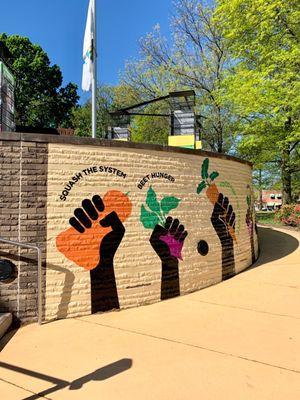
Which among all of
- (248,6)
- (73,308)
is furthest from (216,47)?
(73,308)

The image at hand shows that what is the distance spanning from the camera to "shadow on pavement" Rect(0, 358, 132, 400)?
11.6 ft

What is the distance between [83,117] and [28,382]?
1303 inches

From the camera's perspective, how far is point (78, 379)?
373 centimetres

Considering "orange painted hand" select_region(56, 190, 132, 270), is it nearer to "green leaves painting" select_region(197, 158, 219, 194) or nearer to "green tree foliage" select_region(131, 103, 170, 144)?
"green leaves painting" select_region(197, 158, 219, 194)

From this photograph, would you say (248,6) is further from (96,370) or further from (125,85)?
(96,370)

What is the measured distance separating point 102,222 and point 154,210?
0.99 meters

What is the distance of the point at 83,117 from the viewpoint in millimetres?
35188

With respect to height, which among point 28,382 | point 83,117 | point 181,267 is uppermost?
point 83,117

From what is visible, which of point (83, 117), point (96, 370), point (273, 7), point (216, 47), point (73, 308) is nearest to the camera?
point (96, 370)

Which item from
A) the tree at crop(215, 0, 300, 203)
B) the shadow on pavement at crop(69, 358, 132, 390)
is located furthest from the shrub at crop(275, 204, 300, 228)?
the shadow on pavement at crop(69, 358, 132, 390)

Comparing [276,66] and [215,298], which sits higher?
[276,66]

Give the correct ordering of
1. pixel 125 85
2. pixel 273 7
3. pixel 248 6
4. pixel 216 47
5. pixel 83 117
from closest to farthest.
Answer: pixel 273 7 < pixel 248 6 < pixel 216 47 < pixel 125 85 < pixel 83 117

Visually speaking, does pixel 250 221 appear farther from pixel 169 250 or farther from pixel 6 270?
pixel 6 270

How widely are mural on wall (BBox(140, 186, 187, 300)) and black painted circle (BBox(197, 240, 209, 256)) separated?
0.51m
